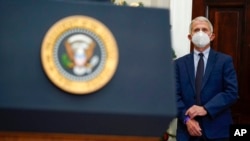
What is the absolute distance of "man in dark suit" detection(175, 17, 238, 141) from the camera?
2221 millimetres

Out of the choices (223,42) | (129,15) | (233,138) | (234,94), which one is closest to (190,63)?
(234,94)

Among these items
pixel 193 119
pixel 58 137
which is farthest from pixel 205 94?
pixel 58 137

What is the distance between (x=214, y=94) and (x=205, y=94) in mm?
49

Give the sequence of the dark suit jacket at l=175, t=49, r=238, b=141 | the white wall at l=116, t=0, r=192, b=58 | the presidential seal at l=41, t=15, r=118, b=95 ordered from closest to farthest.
Answer: the presidential seal at l=41, t=15, r=118, b=95, the dark suit jacket at l=175, t=49, r=238, b=141, the white wall at l=116, t=0, r=192, b=58

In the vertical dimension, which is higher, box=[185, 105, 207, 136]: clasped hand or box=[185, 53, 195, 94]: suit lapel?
box=[185, 53, 195, 94]: suit lapel

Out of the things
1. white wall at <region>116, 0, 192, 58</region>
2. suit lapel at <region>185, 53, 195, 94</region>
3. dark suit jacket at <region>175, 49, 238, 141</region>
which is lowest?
dark suit jacket at <region>175, 49, 238, 141</region>

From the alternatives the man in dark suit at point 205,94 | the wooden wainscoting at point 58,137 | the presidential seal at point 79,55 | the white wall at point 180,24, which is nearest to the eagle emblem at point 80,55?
the presidential seal at point 79,55

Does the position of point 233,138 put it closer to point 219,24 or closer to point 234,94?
point 234,94

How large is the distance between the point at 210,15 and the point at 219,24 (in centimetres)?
12

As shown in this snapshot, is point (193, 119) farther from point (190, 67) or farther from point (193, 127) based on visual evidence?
point (190, 67)

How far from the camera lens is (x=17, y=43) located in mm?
779

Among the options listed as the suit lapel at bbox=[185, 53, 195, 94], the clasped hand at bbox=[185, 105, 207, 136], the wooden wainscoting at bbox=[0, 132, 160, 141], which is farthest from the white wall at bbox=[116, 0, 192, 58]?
the wooden wainscoting at bbox=[0, 132, 160, 141]

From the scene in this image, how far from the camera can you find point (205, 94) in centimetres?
226

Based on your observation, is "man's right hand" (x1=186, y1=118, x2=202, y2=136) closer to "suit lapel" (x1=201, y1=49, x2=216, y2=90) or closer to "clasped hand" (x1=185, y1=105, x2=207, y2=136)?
"clasped hand" (x1=185, y1=105, x2=207, y2=136)
